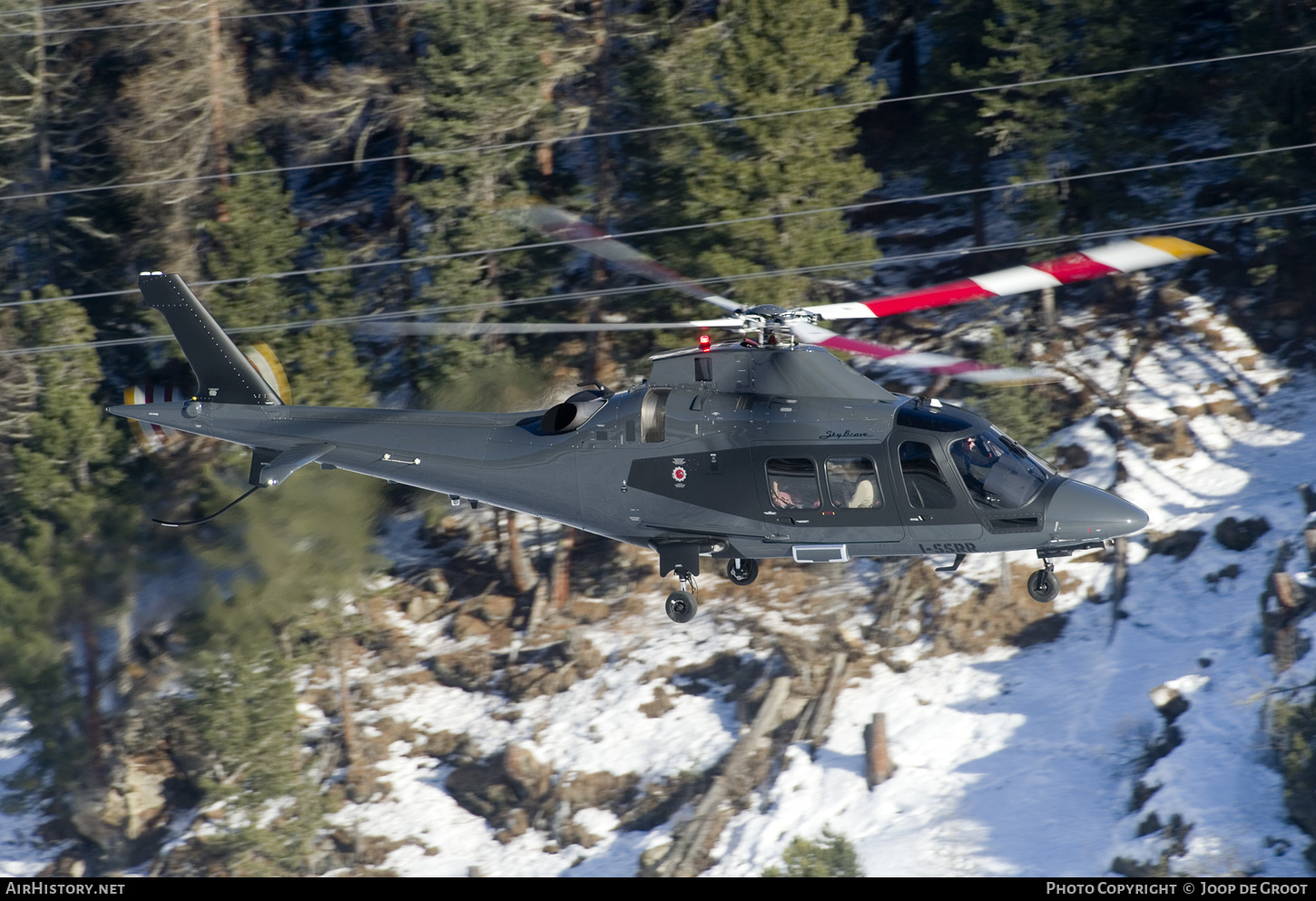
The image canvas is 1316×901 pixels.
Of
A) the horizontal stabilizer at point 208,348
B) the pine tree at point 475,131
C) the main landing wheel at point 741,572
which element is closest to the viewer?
the main landing wheel at point 741,572

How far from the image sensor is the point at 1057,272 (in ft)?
42.4

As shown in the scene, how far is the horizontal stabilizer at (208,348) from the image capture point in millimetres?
17641

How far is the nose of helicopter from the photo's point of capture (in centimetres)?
1358

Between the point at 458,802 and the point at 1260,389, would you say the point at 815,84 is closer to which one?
the point at 1260,389

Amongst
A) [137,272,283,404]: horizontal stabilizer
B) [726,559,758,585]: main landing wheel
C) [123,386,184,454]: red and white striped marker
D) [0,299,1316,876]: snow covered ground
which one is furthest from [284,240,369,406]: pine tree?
[726,559,758,585]: main landing wheel

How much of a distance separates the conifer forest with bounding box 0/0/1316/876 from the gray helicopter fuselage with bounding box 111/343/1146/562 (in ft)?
26.3

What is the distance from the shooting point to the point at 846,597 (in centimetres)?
2733

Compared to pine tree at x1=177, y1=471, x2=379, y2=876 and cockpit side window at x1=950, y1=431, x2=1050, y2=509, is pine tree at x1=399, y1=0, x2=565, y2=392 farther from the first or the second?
cockpit side window at x1=950, y1=431, x2=1050, y2=509

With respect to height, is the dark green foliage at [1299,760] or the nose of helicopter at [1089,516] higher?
the nose of helicopter at [1089,516]

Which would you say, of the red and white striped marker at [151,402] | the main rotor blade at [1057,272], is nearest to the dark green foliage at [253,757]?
the red and white striped marker at [151,402]

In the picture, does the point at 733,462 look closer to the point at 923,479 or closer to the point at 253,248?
the point at 923,479

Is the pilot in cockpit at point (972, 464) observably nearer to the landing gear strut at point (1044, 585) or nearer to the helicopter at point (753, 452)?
the helicopter at point (753, 452)

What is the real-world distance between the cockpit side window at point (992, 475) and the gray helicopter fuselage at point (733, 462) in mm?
35

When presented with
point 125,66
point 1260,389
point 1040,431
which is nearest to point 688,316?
point 1040,431
